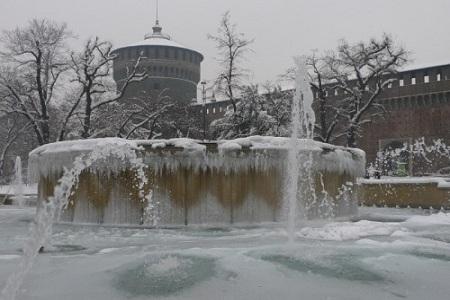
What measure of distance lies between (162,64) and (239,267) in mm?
55348

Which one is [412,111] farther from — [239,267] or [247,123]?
[239,267]

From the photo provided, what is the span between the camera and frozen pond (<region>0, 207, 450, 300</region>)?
396 centimetres

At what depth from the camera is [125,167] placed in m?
9.09

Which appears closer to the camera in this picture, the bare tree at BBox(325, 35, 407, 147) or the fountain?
the fountain

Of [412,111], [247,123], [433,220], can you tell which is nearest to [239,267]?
A: [433,220]

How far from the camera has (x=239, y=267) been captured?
15.5 ft

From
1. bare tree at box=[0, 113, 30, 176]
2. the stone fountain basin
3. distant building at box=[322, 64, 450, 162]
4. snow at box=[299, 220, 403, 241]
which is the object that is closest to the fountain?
the stone fountain basin

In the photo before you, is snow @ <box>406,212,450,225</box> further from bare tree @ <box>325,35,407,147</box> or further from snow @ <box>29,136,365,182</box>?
bare tree @ <box>325,35,407,147</box>

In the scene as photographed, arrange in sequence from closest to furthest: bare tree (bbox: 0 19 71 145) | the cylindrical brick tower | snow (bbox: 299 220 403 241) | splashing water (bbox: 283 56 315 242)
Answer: snow (bbox: 299 220 403 241) → splashing water (bbox: 283 56 315 242) → bare tree (bbox: 0 19 71 145) → the cylindrical brick tower

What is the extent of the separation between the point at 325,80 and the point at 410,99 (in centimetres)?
1631

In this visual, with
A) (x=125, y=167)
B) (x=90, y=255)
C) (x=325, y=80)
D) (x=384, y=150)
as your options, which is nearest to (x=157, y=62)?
(x=384, y=150)

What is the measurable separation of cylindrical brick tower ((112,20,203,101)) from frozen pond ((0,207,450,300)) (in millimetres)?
50439

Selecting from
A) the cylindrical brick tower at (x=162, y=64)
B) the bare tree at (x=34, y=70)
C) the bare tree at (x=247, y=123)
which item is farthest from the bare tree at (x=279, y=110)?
the cylindrical brick tower at (x=162, y=64)

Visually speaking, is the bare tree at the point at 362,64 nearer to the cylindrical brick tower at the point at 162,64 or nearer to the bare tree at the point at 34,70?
the bare tree at the point at 34,70
